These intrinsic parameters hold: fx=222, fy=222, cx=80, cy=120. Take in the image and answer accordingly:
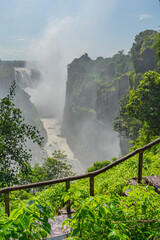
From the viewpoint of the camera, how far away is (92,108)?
90938mm

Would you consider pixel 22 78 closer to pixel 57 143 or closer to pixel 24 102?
pixel 24 102

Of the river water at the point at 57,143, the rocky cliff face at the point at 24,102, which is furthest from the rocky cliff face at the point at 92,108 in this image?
the rocky cliff face at the point at 24,102

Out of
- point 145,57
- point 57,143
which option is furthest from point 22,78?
point 145,57

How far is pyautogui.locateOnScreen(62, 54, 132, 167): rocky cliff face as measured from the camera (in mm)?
65312

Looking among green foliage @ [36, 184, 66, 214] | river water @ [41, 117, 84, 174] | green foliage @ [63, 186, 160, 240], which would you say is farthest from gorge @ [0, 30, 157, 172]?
green foliage @ [63, 186, 160, 240]

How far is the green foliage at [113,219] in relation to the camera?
197 cm

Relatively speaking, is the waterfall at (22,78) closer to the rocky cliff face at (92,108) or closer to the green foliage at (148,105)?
the rocky cliff face at (92,108)

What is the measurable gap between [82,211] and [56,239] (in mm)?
1592

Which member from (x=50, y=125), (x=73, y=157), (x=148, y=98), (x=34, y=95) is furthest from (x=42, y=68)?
(x=148, y=98)

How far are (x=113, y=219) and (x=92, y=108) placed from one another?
89.1 metres

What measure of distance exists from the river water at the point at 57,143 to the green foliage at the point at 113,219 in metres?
70.9

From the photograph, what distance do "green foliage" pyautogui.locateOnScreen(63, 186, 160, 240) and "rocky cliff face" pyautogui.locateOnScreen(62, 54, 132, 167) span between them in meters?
56.3

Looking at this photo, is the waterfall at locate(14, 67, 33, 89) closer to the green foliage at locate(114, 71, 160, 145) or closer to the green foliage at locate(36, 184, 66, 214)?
the green foliage at locate(114, 71, 160, 145)

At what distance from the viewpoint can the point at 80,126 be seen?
297 ft
